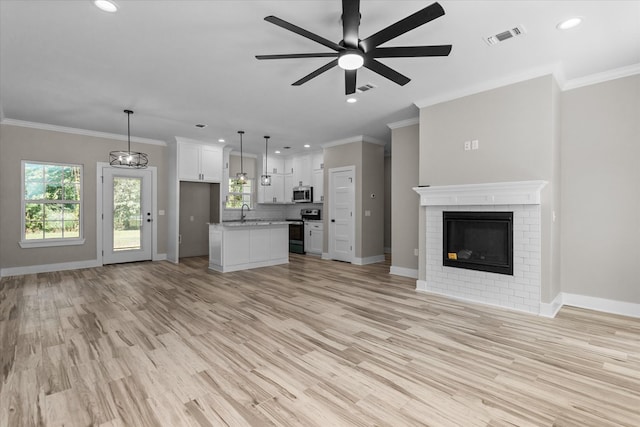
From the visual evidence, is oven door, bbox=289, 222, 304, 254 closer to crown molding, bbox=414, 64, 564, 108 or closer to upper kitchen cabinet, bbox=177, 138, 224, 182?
upper kitchen cabinet, bbox=177, 138, 224, 182

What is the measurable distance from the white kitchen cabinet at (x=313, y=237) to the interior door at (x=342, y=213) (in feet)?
1.97

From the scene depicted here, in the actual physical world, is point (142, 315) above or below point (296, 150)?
below

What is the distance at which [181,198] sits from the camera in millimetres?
7918

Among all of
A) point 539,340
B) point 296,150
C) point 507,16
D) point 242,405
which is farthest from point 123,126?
point 539,340

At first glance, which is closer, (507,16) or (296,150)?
(507,16)

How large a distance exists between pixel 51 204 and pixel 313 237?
18.4 ft

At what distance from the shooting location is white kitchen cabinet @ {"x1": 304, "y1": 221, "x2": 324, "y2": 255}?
8080mm

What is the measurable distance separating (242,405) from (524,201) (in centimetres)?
360

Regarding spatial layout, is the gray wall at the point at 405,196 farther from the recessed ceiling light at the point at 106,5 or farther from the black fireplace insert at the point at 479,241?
the recessed ceiling light at the point at 106,5

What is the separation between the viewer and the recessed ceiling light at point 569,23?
2.68 m

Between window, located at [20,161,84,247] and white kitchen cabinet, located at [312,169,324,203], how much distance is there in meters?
5.20

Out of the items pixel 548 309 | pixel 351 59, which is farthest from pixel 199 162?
pixel 548 309

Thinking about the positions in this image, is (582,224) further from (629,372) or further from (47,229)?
(47,229)

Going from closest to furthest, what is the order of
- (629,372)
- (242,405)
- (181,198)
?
(242,405)
(629,372)
(181,198)
